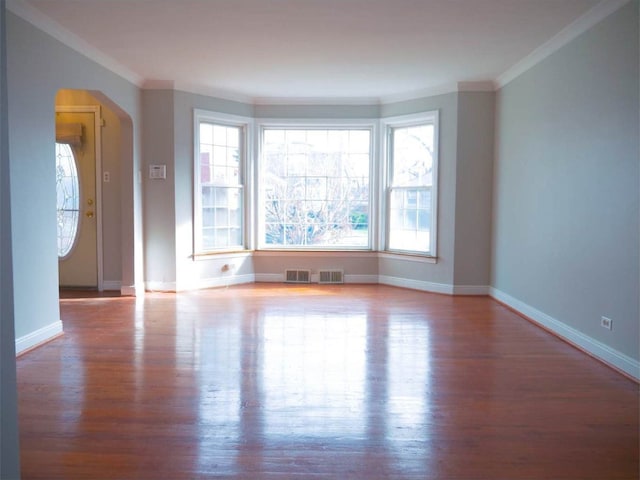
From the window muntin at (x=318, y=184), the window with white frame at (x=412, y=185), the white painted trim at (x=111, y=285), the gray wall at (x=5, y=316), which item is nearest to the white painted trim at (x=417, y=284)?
the window with white frame at (x=412, y=185)

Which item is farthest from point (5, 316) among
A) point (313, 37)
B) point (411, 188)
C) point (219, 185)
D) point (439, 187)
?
point (411, 188)

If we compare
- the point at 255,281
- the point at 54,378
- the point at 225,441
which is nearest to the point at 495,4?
the point at 225,441

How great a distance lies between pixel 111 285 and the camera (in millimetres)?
6273

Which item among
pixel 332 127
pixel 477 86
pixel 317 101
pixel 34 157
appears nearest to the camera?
pixel 34 157

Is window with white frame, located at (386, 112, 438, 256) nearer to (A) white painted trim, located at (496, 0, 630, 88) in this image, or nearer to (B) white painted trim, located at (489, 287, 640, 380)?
(A) white painted trim, located at (496, 0, 630, 88)

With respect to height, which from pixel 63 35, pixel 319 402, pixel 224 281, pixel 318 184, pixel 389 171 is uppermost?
pixel 63 35

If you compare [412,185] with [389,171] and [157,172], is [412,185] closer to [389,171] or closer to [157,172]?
[389,171]

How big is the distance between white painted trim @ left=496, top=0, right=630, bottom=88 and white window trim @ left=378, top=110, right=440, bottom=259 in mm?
1030

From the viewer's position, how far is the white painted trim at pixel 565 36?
11.6ft

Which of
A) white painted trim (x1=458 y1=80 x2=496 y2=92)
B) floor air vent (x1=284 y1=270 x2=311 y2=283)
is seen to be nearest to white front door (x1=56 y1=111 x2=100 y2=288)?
floor air vent (x1=284 y1=270 x2=311 y2=283)

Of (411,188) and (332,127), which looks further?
(332,127)

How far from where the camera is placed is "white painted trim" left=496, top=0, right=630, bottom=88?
3551 mm

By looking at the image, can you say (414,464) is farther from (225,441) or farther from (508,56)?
(508,56)

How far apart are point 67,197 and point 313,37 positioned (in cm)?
377
